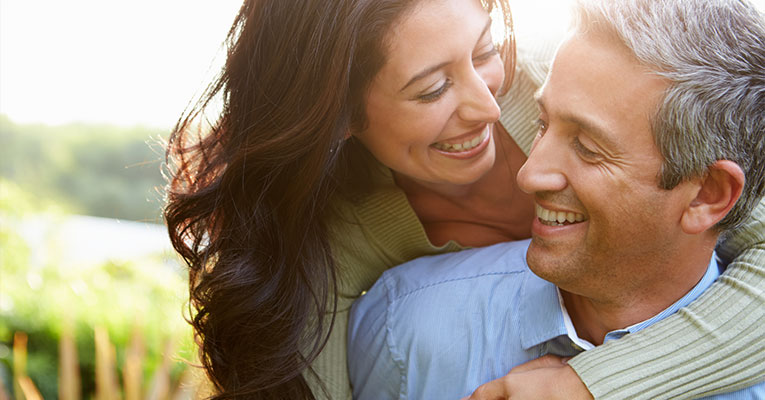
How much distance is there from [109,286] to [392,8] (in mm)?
2997

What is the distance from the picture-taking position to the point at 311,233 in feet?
7.82

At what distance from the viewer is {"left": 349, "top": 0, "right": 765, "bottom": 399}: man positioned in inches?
66.8

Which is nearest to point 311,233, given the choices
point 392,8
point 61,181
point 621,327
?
point 392,8

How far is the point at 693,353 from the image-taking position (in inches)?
72.1

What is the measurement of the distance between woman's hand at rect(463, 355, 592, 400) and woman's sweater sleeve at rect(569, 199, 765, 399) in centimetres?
3

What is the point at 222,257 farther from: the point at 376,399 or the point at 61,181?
the point at 61,181

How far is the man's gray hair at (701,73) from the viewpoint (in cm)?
168

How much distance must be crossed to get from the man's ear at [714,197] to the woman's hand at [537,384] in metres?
0.45

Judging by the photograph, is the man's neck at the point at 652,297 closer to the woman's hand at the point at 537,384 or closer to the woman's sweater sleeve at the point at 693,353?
the woman's sweater sleeve at the point at 693,353

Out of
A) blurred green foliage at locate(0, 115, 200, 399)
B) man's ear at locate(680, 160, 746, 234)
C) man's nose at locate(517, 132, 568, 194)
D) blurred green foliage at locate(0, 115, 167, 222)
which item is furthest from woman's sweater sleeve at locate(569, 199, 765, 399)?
blurred green foliage at locate(0, 115, 167, 222)

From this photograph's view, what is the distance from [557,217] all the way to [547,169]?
129 millimetres

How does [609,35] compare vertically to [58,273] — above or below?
→ below

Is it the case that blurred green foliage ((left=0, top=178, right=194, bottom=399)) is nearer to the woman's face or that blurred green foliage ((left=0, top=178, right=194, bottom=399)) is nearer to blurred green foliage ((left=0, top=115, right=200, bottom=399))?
blurred green foliage ((left=0, top=115, right=200, bottom=399))

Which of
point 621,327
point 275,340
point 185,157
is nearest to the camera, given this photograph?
point 621,327
